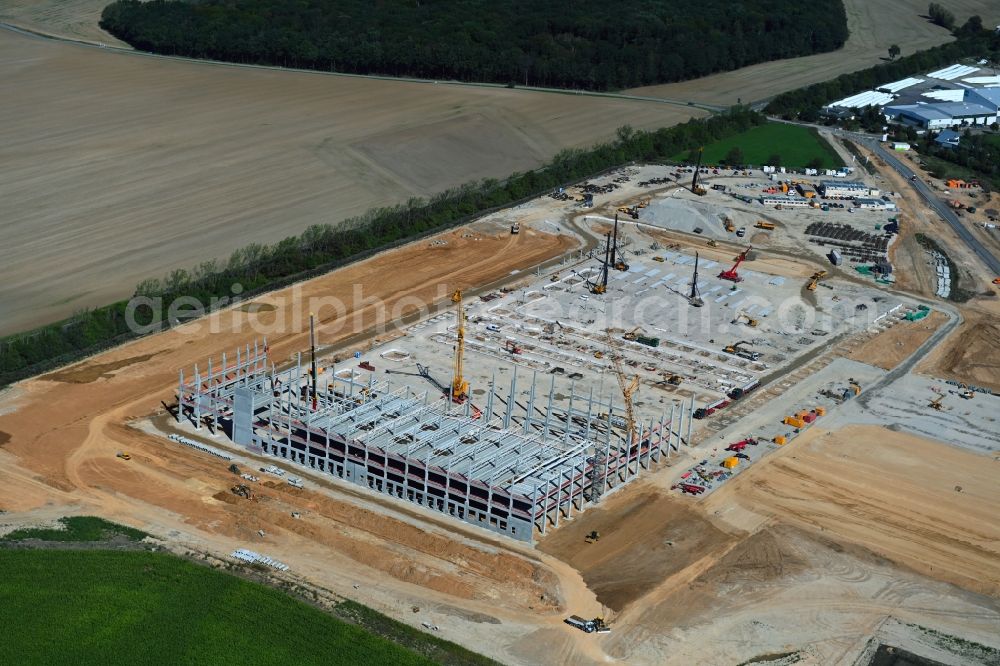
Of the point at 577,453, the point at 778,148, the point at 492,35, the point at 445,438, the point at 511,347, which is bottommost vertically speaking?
the point at 778,148

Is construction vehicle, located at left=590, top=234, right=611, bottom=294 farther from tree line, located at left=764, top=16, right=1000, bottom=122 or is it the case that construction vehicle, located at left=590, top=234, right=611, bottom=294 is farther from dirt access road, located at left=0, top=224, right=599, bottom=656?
tree line, located at left=764, top=16, right=1000, bottom=122

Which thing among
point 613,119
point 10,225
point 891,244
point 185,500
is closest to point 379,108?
point 613,119

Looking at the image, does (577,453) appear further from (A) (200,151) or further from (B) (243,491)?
(A) (200,151)

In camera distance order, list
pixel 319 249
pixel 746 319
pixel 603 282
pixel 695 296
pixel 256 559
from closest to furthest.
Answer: pixel 256 559 < pixel 746 319 < pixel 695 296 < pixel 603 282 < pixel 319 249

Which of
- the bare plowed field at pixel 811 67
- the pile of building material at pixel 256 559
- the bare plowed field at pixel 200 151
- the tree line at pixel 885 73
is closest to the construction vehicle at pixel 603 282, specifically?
the bare plowed field at pixel 200 151

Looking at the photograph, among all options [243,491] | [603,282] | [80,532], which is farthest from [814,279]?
[80,532]

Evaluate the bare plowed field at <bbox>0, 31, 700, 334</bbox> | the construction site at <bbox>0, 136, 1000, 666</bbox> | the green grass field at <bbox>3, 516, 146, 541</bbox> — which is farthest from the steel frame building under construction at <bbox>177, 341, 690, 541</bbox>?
the bare plowed field at <bbox>0, 31, 700, 334</bbox>
